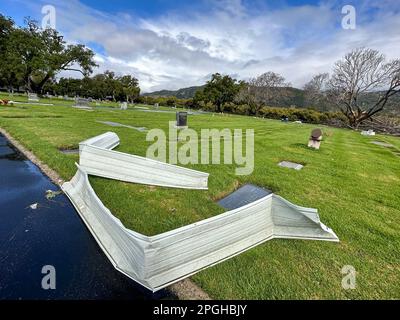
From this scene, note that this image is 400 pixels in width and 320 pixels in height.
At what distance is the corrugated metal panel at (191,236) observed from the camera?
2443mm

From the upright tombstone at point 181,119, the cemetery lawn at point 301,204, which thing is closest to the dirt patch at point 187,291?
the cemetery lawn at point 301,204

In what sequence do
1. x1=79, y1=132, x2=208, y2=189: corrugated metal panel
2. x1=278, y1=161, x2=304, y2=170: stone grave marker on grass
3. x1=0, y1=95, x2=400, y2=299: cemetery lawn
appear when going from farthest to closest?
x1=278, y1=161, x2=304, y2=170: stone grave marker on grass → x1=79, y1=132, x2=208, y2=189: corrugated metal panel → x1=0, y1=95, x2=400, y2=299: cemetery lawn

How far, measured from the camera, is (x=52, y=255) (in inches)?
115

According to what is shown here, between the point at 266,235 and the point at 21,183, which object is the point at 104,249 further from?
the point at 21,183

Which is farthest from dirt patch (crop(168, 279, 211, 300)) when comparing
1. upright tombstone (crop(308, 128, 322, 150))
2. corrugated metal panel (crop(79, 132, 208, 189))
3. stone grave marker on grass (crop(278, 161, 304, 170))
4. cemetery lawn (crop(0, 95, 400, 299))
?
upright tombstone (crop(308, 128, 322, 150))

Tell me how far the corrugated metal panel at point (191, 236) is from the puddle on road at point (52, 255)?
144 millimetres

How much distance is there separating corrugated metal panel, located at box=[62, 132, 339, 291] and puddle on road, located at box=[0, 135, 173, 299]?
144mm

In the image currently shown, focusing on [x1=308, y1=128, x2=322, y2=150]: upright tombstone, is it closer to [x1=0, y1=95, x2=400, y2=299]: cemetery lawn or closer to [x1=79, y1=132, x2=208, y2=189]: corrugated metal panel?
[x1=0, y1=95, x2=400, y2=299]: cemetery lawn

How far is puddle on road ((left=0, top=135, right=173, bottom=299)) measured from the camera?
7.96 ft

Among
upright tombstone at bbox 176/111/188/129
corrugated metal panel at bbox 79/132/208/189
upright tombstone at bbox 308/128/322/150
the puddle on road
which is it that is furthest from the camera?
upright tombstone at bbox 176/111/188/129

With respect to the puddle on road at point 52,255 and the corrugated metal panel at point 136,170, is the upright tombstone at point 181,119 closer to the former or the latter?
the corrugated metal panel at point 136,170

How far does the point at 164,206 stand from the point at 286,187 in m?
3.09

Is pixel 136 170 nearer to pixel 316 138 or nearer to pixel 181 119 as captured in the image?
pixel 181 119
